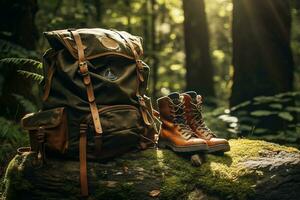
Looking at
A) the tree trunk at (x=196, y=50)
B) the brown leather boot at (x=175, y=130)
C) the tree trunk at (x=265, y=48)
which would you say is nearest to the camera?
the brown leather boot at (x=175, y=130)

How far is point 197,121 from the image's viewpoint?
4.02 metres

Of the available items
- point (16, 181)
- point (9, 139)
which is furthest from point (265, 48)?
point (16, 181)

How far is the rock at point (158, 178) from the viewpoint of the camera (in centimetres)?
341

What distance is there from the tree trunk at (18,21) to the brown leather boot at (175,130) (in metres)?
2.70

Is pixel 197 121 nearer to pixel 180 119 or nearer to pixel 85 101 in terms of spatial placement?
pixel 180 119

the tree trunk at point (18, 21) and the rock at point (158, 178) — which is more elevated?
the tree trunk at point (18, 21)

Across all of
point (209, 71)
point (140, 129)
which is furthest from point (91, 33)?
point (209, 71)

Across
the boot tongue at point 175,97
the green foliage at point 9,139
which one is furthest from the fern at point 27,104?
the boot tongue at point 175,97

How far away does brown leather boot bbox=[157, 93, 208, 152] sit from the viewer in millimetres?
3701

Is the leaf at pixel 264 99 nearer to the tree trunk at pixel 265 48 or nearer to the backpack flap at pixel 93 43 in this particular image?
the tree trunk at pixel 265 48

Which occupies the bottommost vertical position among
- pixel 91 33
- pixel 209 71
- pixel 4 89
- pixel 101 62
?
pixel 209 71

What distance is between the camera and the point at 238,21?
662cm

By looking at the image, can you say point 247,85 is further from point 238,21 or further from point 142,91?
point 142,91

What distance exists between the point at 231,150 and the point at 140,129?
3.21ft
